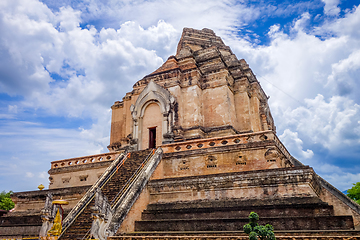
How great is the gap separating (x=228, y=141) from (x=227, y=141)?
70 mm

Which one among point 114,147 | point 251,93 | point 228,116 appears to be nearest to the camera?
point 228,116

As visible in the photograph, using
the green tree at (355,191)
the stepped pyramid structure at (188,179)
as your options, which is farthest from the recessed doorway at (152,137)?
the green tree at (355,191)

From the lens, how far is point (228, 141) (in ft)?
49.4

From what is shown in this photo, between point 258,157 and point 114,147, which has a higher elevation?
point 114,147

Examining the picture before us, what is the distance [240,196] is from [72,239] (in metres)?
6.65

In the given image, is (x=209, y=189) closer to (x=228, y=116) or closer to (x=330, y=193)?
(x=330, y=193)

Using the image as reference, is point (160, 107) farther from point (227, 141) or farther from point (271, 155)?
point (271, 155)

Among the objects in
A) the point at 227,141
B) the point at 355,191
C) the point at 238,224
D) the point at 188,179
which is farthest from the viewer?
the point at 355,191

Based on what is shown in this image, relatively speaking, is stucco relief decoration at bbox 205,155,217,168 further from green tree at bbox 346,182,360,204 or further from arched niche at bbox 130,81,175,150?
green tree at bbox 346,182,360,204

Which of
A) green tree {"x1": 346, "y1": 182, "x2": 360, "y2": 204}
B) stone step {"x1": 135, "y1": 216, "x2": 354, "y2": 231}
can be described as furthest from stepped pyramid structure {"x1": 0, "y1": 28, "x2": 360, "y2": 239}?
green tree {"x1": 346, "y1": 182, "x2": 360, "y2": 204}

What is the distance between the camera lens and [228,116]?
20.1m

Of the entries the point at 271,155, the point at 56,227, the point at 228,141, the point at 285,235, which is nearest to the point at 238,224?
the point at 285,235

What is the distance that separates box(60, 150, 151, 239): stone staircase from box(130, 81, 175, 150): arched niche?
3523 mm

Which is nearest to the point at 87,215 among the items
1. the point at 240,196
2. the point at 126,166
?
the point at 126,166
